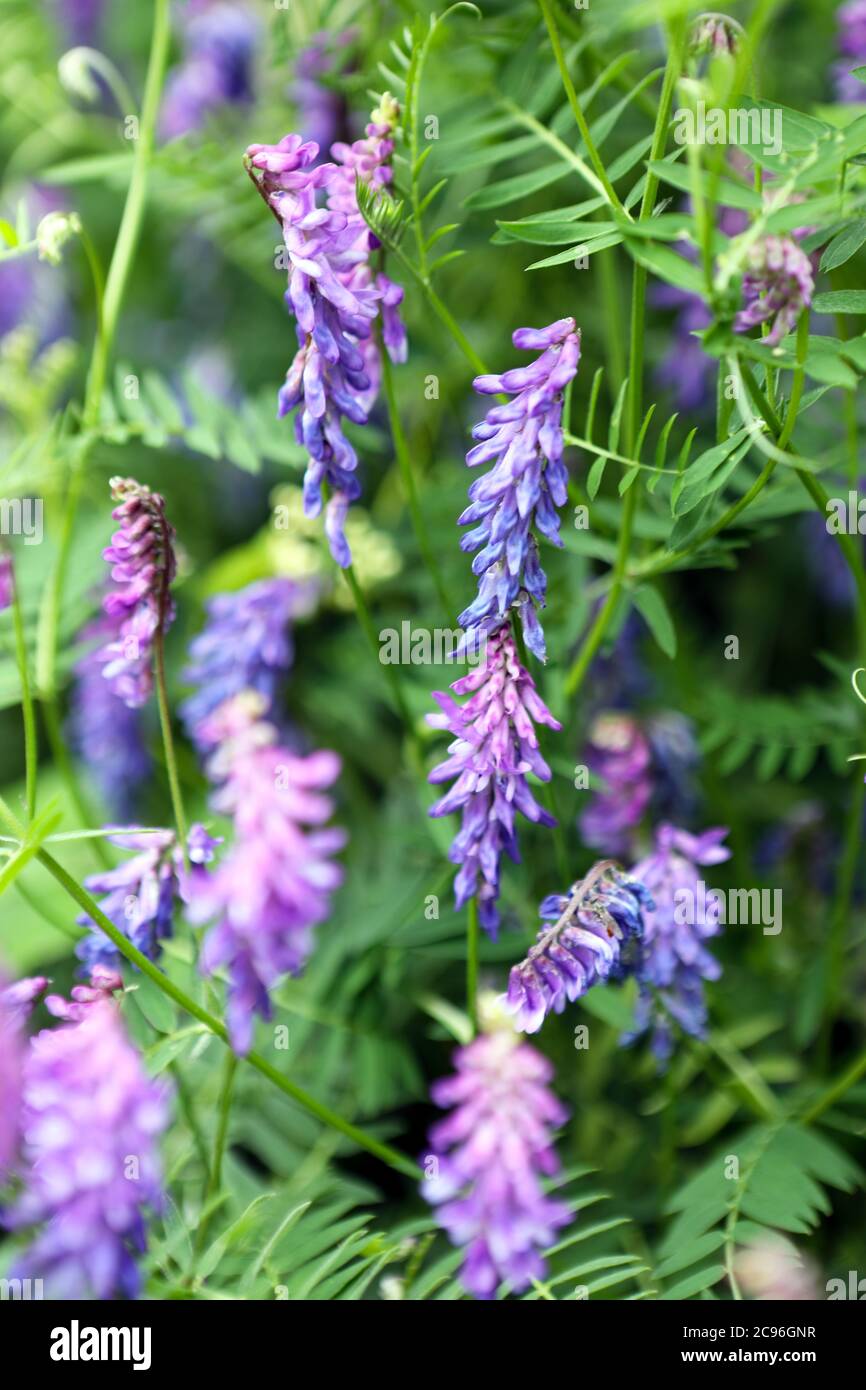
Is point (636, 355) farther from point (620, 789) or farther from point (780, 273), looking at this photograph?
point (620, 789)

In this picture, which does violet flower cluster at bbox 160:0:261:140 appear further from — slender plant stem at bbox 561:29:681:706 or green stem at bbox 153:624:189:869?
green stem at bbox 153:624:189:869

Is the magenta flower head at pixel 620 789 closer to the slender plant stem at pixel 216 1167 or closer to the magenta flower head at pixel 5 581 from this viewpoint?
the slender plant stem at pixel 216 1167

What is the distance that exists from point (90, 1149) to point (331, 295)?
861 millimetres

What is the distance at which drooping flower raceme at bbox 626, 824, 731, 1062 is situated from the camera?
1.69 metres

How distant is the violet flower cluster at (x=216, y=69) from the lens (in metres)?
2.90

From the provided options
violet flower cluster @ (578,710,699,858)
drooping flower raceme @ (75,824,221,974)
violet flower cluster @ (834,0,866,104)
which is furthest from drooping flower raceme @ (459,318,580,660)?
violet flower cluster @ (834,0,866,104)

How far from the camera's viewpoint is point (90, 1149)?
3.55 feet

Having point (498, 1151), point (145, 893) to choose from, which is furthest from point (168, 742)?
point (498, 1151)

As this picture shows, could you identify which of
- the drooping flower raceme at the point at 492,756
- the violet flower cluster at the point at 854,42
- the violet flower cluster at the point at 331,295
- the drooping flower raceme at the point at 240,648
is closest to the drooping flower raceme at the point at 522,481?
the drooping flower raceme at the point at 492,756

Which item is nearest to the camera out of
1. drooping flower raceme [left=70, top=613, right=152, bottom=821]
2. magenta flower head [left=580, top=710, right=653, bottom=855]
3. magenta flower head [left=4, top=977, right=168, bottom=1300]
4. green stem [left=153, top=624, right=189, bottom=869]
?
magenta flower head [left=4, top=977, right=168, bottom=1300]

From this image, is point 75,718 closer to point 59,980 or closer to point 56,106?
point 59,980

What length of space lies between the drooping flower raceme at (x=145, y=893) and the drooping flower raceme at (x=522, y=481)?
430 mm

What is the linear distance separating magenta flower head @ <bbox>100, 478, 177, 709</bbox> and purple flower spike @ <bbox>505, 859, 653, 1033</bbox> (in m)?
0.55
